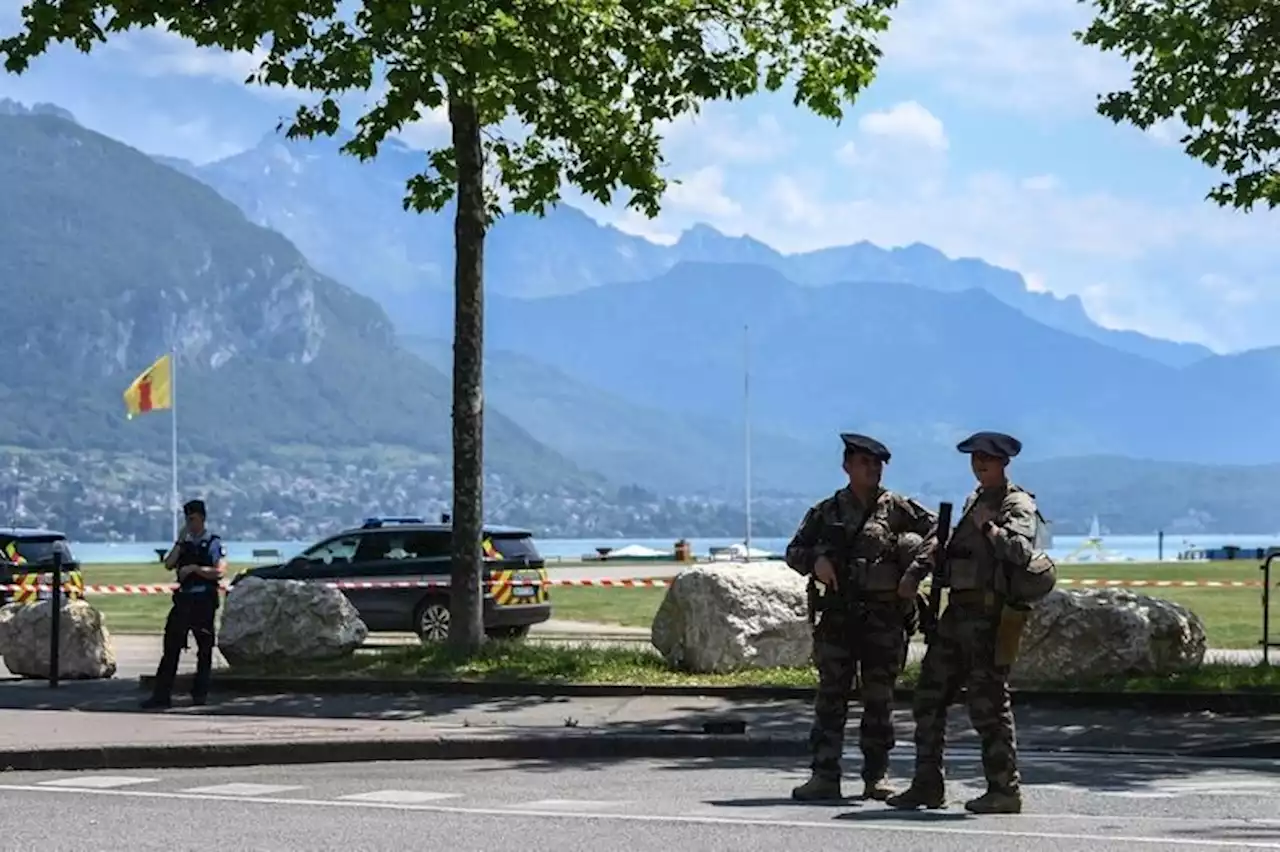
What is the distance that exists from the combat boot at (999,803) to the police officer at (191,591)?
342 inches

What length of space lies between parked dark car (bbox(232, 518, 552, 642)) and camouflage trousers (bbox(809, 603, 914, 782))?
16166 mm

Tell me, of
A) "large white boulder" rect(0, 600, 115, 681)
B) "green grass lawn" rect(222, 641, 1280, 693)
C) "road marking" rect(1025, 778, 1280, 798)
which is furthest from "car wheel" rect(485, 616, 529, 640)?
"road marking" rect(1025, 778, 1280, 798)

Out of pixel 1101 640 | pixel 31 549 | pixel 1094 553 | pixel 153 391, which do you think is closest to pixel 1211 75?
pixel 1101 640

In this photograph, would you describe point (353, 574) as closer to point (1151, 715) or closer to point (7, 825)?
point (1151, 715)

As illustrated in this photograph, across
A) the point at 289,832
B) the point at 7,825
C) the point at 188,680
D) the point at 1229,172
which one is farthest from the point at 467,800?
the point at 1229,172

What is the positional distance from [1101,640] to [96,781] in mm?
8902

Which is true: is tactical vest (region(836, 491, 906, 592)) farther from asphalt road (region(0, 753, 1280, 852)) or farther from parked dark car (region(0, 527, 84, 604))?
parked dark car (region(0, 527, 84, 604))

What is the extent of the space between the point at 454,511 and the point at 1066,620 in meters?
5.80

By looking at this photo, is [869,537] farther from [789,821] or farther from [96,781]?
[96,781]

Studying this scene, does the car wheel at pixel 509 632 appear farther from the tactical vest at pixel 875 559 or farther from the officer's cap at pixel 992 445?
the officer's cap at pixel 992 445

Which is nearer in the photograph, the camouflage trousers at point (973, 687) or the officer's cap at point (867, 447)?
the camouflage trousers at point (973, 687)

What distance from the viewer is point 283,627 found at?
20812 millimetres

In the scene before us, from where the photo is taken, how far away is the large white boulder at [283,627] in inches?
817

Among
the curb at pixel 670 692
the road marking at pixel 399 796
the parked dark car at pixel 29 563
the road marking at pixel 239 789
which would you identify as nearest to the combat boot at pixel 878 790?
the road marking at pixel 399 796
